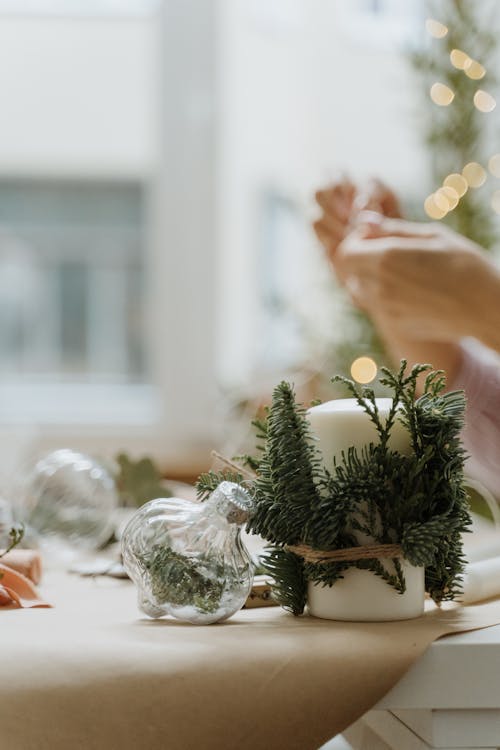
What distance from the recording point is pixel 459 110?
1820 millimetres

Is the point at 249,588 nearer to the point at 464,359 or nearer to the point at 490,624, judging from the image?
the point at 490,624

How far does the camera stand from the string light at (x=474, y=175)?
70.6 inches

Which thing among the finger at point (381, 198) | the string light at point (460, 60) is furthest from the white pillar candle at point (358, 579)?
the string light at point (460, 60)

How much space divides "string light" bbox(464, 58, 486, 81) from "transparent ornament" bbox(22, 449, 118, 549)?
1.09 metres

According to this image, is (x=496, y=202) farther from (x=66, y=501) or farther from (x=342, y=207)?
(x=66, y=501)

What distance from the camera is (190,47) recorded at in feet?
9.39

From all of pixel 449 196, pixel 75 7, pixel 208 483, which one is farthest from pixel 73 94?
pixel 208 483

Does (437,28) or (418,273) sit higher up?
(437,28)

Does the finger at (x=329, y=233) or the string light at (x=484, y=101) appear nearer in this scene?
the finger at (x=329, y=233)

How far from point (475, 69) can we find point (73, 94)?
6.85 feet

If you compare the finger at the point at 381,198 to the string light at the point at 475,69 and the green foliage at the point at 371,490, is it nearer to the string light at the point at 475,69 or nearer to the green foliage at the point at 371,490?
the green foliage at the point at 371,490

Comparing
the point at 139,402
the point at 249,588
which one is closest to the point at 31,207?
the point at 139,402

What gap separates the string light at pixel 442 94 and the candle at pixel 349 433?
1364 millimetres

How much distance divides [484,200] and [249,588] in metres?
1.38
